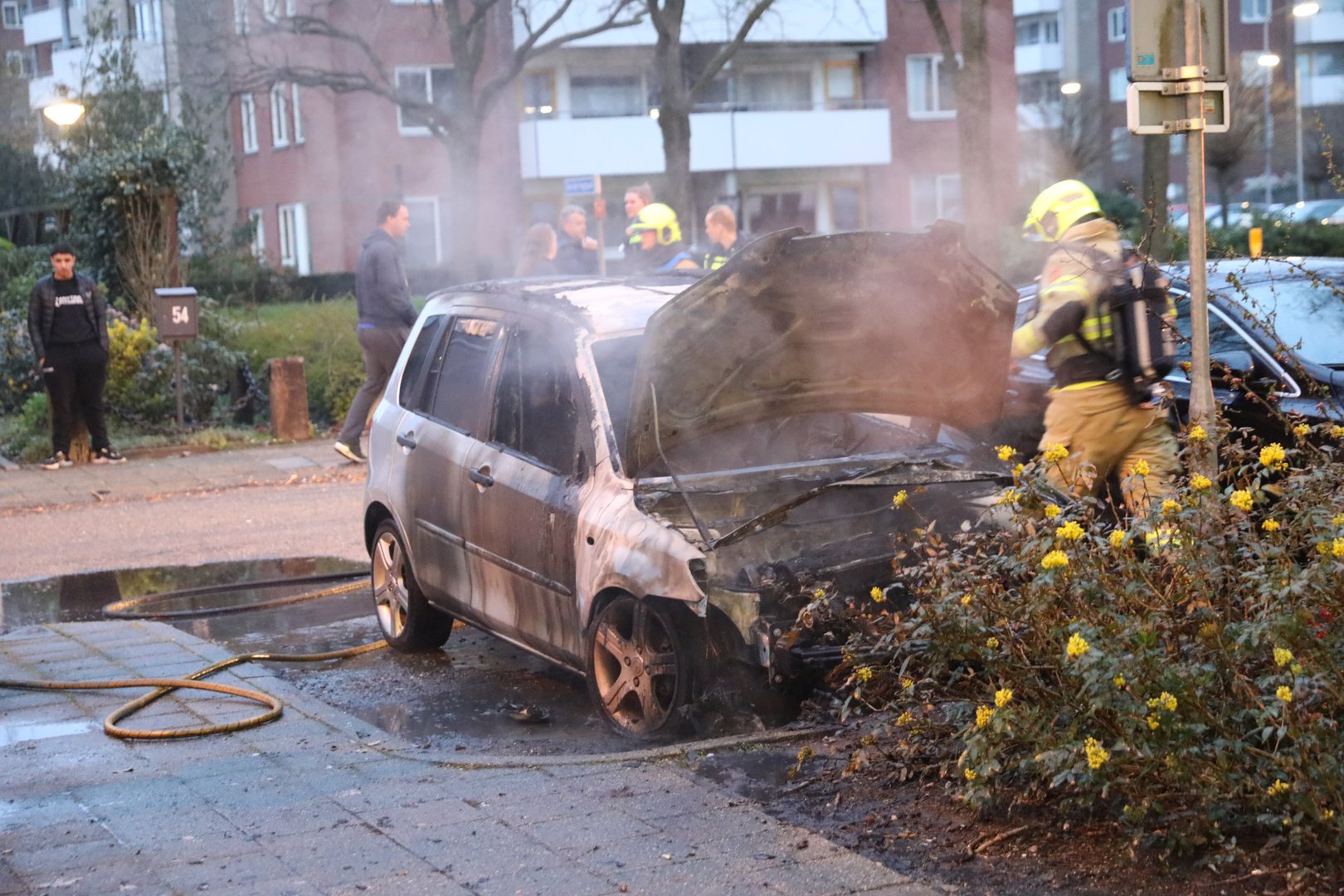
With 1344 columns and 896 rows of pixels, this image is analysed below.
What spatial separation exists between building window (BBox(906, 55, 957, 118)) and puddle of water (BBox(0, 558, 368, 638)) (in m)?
37.2

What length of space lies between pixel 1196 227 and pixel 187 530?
25.8 ft

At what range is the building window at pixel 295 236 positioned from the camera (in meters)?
41.3

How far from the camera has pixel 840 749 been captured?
509 centimetres

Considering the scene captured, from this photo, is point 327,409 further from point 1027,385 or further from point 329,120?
point 329,120

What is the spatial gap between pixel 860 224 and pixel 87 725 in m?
Answer: 40.3

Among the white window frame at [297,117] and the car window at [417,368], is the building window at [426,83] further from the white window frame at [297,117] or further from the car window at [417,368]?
the car window at [417,368]

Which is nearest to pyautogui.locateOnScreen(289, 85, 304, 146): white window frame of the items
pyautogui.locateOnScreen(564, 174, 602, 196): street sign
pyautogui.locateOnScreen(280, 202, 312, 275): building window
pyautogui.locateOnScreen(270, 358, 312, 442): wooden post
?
pyautogui.locateOnScreen(280, 202, 312, 275): building window

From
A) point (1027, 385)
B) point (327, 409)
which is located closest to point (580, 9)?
point (327, 409)

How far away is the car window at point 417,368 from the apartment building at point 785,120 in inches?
1336

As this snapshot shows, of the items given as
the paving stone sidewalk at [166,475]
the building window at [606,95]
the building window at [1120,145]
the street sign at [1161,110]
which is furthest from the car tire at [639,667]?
the building window at [1120,145]

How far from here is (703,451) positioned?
6328 mm

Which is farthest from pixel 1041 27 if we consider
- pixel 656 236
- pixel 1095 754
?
pixel 1095 754

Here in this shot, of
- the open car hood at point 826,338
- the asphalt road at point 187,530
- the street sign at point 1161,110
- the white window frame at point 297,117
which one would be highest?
the white window frame at point 297,117

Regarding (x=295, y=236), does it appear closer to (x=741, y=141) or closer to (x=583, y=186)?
(x=741, y=141)
